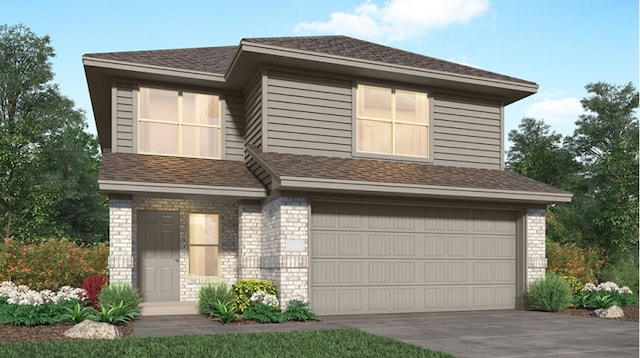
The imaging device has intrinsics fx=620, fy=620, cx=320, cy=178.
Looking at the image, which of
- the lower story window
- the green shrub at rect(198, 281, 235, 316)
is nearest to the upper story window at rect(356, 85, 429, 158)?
the lower story window

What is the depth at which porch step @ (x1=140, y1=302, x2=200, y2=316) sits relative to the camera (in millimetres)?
14555

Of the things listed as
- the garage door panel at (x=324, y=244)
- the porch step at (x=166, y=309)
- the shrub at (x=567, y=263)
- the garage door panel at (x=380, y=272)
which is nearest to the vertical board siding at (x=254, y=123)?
the garage door panel at (x=324, y=244)

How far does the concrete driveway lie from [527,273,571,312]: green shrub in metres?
0.50

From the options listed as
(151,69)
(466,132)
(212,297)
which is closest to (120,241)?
(212,297)

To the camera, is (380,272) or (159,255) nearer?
(380,272)

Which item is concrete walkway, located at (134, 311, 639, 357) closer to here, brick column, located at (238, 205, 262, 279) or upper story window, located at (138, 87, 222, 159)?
brick column, located at (238, 205, 262, 279)

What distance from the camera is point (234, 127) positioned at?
56.1 feet

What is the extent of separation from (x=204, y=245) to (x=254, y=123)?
3.45m

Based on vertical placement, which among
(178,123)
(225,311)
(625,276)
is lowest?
(625,276)

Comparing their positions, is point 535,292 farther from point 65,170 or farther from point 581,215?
point 65,170

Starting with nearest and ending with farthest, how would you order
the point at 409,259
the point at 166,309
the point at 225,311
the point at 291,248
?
the point at 225,311
the point at 291,248
the point at 166,309
the point at 409,259

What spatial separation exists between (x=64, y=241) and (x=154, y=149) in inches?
149

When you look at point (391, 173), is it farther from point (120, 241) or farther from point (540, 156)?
point (540, 156)

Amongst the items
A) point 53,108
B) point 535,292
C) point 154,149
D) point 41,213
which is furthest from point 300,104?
point 53,108
